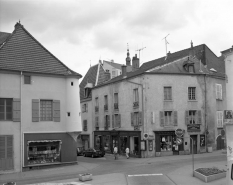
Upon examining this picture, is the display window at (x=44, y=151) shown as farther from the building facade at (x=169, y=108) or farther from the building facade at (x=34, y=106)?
the building facade at (x=169, y=108)

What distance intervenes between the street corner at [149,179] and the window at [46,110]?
1021cm

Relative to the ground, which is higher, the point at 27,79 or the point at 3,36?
the point at 3,36

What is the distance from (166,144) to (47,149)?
13.9 meters

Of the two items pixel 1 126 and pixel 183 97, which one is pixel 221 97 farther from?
pixel 1 126

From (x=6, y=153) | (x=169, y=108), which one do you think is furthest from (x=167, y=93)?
(x=6, y=153)

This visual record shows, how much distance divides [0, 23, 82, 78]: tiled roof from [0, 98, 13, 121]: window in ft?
9.01

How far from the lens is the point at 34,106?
2759 centimetres

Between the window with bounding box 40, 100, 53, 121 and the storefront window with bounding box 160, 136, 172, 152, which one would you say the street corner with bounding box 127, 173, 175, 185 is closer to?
the window with bounding box 40, 100, 53, 121

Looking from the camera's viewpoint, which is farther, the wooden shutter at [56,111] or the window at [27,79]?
the wooden shutter at [56,111]

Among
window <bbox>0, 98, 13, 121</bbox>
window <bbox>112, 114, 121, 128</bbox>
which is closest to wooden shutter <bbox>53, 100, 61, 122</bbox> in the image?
window <bbox>0, 98, 13, 121</bbox>

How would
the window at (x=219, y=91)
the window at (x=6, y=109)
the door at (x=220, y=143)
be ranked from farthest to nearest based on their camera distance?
the window at (x=219, y=91) → the door at (x=220, y=143) → the window at (x=6, y=109)

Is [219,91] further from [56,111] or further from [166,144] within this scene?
[56,111]

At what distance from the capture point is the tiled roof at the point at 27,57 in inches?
1081

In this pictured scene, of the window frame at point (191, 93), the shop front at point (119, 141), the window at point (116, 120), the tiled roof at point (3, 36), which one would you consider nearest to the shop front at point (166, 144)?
the shop front at point (119, 141)
